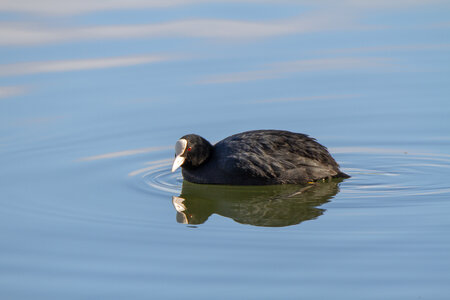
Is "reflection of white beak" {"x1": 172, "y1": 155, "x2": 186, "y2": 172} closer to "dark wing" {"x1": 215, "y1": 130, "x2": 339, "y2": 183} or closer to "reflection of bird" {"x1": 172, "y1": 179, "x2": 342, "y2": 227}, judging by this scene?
"reflection of bird" {"x1": 172, "y1": 179, "x2": 342, "y2": 227}

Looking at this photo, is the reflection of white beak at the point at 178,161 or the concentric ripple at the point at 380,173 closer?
the concentric ripple at the point at 380,173

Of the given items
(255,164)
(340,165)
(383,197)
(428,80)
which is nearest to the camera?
(383,197)

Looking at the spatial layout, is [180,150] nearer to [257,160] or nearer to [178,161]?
[178,161]

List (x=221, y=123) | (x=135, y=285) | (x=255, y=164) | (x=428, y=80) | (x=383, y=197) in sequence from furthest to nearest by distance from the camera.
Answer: (x=428, y=80)
(x=221, y=123)
(x=255, y=164)
(x=383, y=197)
(x=135, y=285)

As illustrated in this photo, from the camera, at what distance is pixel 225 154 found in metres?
8.73

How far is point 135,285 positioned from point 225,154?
10.6ft

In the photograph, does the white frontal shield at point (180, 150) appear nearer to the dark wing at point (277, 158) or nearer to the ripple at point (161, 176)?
the ripple at point (161, 176)

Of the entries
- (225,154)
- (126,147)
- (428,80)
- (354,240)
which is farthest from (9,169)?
(428,80)

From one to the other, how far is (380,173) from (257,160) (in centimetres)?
134

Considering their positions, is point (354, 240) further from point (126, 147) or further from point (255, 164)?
point (126, 147)

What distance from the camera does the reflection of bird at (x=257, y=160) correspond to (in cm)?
852

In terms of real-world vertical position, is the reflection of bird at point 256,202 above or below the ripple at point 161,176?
below

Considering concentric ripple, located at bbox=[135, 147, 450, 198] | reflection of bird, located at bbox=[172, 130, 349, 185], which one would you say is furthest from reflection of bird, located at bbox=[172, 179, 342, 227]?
concentric ripple, located at bbox=[135, 147, 450, 198]

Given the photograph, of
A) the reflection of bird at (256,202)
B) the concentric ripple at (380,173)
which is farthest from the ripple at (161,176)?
the reflection of bird at (256,202)
